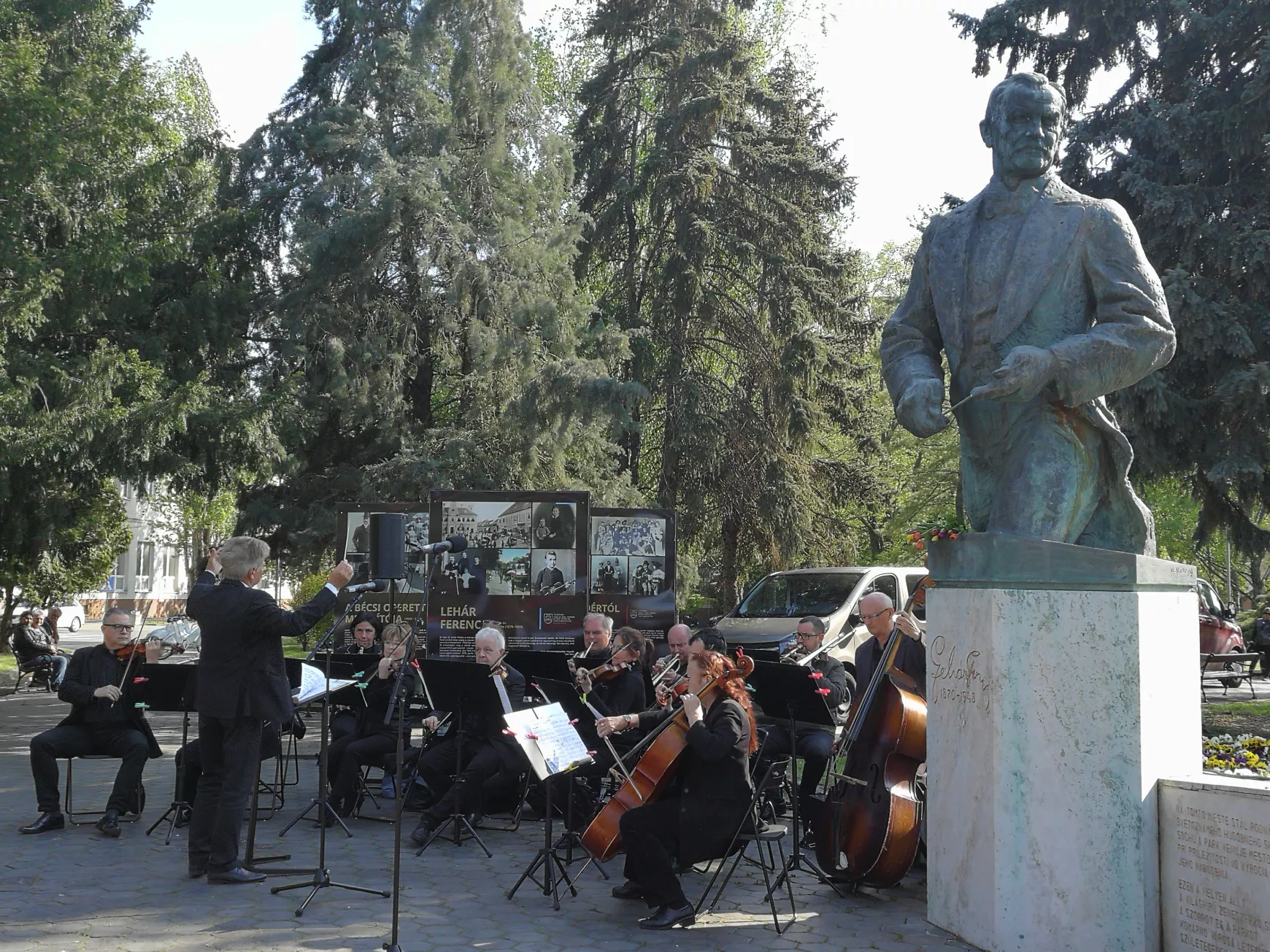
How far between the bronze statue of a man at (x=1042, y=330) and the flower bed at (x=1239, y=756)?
A: 144 cm

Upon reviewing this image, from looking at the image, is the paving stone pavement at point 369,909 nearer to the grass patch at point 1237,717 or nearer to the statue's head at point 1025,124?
the statue's head at point 1025,124

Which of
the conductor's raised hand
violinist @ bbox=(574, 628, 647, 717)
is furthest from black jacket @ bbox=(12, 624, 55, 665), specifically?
the conductor's raised hand

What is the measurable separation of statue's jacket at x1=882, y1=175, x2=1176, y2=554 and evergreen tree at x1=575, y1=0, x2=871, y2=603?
54.7 ft

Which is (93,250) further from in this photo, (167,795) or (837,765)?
(837,765)

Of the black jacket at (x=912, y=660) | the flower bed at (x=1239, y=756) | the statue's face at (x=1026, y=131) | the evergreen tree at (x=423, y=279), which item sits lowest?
the flower bed at (x=1239, y=756)

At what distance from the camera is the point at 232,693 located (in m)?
7.14

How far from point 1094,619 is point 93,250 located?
15.7 metres

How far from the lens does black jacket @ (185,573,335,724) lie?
7129 millimetres

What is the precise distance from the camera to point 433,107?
20.5 meters

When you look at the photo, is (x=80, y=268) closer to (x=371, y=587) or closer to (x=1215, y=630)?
(x=371, y=587)

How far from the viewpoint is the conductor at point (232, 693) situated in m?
7.07

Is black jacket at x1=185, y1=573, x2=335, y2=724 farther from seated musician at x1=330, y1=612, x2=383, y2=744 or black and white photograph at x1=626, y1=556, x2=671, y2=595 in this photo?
black and white photograph at x1=626, y1=556, x2=671, y2=595

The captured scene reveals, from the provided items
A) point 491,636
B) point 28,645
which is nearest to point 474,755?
point 491,636
